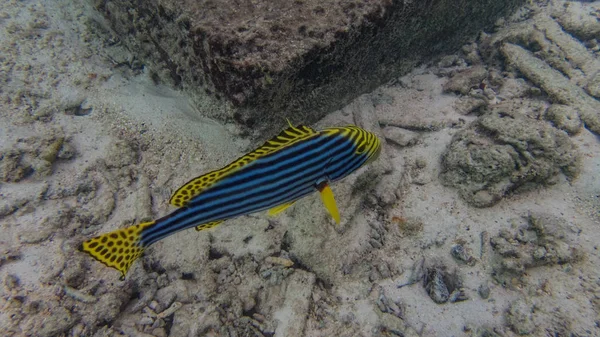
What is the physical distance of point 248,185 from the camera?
77.0 inches

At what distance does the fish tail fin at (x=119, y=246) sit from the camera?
6.41 feet

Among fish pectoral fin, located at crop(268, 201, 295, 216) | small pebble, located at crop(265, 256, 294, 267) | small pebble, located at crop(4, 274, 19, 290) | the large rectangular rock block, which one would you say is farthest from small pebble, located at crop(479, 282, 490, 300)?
small pebble, located at crop(4, 274, 19, 290)

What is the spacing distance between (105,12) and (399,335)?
Result: 5.45m

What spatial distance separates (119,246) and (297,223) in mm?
1764

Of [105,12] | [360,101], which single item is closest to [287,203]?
[360,101]

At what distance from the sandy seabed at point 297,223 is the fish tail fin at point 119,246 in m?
1.09

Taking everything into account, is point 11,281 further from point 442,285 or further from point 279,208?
point 442,285

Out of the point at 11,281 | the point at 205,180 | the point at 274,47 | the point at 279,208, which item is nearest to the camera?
the point at 205,180

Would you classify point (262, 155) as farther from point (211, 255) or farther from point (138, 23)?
point (138, 23)

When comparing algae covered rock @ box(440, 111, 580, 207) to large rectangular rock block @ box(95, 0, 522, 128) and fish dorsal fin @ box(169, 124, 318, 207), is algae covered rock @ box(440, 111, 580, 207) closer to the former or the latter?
large rectangular rock block @ box(95, 0, 522, 128)

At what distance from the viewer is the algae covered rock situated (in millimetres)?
3518

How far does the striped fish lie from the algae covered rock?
2109 mm

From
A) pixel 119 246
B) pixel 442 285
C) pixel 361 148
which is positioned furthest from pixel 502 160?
pixel 119 246

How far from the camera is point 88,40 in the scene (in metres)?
4.61
